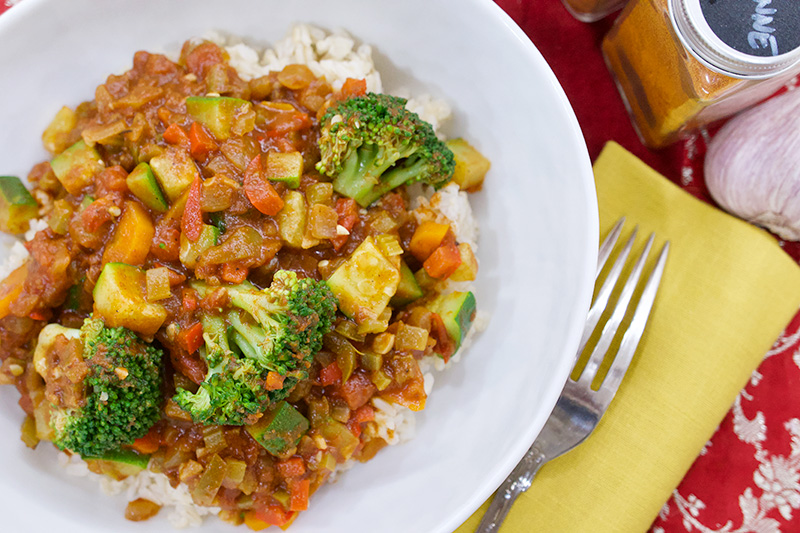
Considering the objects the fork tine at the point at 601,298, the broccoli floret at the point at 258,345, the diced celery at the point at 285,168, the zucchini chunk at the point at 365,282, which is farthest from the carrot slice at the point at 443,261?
the fork tine at the point at 601,298

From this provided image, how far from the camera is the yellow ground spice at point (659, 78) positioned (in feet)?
10.2

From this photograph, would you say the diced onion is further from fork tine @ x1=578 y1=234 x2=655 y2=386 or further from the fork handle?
fork tine @ x1=578 y1=234 x2=655 y2=386

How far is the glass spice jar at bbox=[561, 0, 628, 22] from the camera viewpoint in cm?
364

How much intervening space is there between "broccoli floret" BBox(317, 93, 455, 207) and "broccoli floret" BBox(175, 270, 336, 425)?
1.91 ft

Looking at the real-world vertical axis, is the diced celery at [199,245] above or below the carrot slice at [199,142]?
below

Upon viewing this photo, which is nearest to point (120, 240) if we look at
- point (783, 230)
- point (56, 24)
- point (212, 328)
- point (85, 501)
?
point (212, 328)

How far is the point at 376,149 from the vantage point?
A: 111 inches

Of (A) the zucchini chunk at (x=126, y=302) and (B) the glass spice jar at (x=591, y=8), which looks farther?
(B) the glass spice jar at (x=591, y=8)

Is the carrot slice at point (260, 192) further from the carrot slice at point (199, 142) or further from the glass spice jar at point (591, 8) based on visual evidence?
the glass spice jar at point (591, 8)

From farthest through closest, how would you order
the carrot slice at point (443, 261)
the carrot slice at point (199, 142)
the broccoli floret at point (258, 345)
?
1. the carrot slice at point (443, 261)
2. the carrot slice at point (199, 142)
3. the broccoli floret at point (258, 345)

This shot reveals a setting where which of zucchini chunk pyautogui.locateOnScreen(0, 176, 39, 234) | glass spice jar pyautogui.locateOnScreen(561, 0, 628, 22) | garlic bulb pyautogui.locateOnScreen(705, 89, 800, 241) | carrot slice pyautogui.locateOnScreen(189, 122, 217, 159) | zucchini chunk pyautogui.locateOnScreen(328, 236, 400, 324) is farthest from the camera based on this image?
glass spice jar pyautogui.locateOnScreen(561, 0, 628, 22)

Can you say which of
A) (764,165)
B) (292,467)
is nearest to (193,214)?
(292,467)

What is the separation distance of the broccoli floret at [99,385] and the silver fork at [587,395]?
197 centimetres

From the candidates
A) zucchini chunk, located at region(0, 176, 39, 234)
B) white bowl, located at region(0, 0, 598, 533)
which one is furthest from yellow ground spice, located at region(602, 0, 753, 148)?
zucchini chunk, located at region(0, 176, 39, 234)
